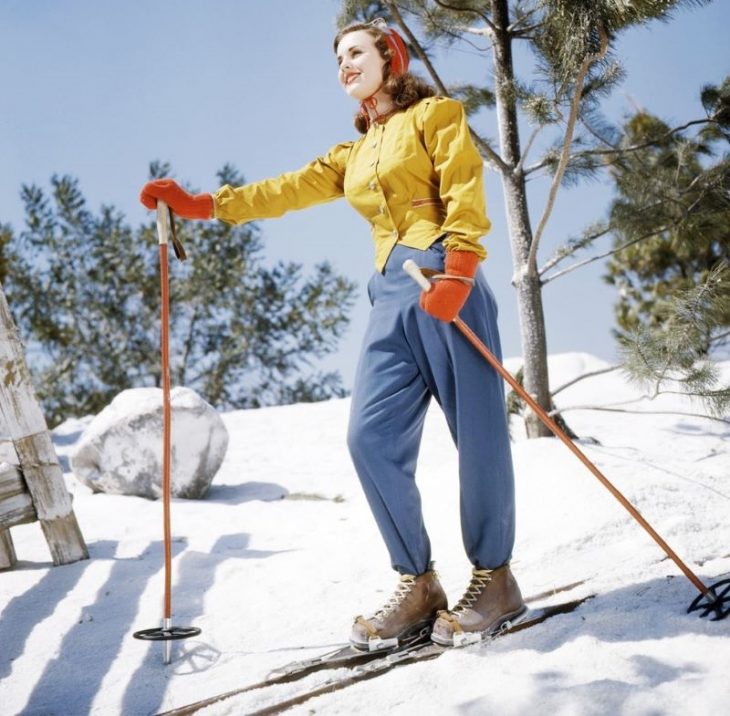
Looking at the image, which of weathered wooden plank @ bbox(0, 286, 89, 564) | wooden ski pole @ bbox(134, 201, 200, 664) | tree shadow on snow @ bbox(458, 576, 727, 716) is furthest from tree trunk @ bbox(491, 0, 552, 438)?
wooden ski pole @ bbox(134, 201, 200, 664)

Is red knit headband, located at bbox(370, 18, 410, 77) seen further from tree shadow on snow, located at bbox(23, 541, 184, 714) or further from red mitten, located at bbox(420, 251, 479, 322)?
tree shadow on snow, located at bbox(23, 541, 184, 714)

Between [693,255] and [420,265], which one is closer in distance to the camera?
[420,265]

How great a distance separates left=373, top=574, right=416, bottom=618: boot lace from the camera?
2.20 metres

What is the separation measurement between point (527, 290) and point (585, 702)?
3.39m

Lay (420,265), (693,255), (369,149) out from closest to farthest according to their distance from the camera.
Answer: (420,265), (369,149), (693,255)

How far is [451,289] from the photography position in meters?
2.03

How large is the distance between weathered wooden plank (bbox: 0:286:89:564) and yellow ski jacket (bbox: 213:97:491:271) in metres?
1.51

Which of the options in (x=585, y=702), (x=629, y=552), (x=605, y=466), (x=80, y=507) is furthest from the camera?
(x=80, y=507)

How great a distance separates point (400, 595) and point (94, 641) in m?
1.09

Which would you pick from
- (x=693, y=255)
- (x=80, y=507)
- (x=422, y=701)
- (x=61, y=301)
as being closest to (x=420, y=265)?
(x=422, y=701)

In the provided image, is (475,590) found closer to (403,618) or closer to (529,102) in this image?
(403,618)

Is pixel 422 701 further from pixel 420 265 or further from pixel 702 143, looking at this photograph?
pixel 702 143

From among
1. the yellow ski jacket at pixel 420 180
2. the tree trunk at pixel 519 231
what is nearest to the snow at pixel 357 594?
the tree trunk at pixel 519 231

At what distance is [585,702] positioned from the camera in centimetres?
165
